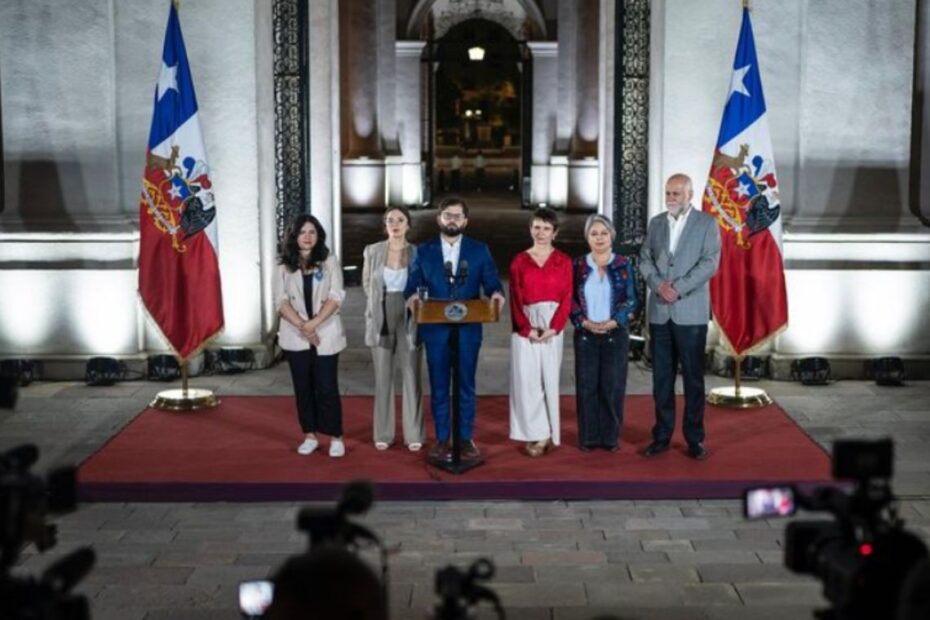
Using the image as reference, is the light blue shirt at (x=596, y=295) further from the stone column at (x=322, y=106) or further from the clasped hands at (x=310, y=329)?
the stone column at (x=322, y=106)

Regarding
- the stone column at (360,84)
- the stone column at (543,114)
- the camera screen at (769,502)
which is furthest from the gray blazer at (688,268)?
the stone column at (543,114)

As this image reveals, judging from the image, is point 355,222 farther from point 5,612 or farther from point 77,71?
point 5,612

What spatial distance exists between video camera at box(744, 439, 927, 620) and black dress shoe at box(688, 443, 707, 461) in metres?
5.54

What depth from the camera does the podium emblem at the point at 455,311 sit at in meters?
8.96

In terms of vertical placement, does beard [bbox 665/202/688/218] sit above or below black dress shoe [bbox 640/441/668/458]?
above

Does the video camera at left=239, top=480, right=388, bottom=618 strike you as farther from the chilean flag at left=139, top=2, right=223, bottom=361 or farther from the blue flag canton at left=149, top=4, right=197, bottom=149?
the blue flag canton at left=149, top=4, right=197, bottom=149

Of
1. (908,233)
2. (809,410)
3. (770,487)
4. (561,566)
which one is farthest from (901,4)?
(770,487)

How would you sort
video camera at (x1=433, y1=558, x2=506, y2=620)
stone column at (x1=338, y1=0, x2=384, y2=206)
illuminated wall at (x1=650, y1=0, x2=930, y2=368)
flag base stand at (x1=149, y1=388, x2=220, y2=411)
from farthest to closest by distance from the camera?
stone column at (x1=338, y1=0, x2=384, y2=206) < illuminated wall at (x1=650, y1=0, x2=930, y2=368) < flag base stand at (x1=149, y1=388, x2=220, y2=411) < video camera at (x1=433, y1=558, x2=506, y2=620)

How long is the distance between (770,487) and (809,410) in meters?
7.53

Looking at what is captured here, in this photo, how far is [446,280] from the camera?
9328mm

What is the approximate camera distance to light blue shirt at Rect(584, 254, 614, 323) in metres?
9.59

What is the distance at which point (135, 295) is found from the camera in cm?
1234

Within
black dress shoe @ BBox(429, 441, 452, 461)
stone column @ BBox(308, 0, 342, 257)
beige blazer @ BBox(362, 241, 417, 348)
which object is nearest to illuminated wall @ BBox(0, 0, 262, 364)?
stone column @ BBox(308, 0, 342, 257)

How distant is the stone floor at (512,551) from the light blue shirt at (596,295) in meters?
1.26
